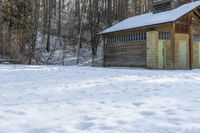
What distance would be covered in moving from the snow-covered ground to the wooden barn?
12.2 m

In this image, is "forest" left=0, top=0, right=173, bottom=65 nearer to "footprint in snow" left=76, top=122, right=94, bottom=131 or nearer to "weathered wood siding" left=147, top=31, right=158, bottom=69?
"weathered wood siding" left=147, top=31, right=158, bottom=69

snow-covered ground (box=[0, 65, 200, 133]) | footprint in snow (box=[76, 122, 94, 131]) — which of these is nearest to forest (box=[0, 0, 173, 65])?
snow-covered ground (box=[0, 65, 200, 133])

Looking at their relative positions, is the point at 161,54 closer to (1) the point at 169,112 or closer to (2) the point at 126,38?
(2) the point at 126,38

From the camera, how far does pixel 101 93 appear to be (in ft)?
25.8

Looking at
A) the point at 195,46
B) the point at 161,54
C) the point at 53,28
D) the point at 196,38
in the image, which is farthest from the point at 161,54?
the point at 53,28

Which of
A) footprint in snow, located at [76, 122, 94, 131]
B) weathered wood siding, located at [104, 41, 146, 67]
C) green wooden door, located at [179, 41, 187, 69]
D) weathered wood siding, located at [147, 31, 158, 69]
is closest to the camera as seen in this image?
footprint in snow, located at [76, 122, 94, 131]

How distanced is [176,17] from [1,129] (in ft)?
56.7

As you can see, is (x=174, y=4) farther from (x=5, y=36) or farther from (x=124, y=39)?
(x=5, y=36)

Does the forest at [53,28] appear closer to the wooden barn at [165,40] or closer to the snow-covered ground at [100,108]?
the wooden barn at [165,40]

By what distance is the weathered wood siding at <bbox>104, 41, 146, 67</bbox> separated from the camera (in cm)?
2214

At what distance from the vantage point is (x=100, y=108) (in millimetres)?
6023

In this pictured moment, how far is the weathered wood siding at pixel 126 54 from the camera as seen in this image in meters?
22.1

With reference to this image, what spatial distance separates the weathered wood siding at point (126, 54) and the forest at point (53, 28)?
6.43 m

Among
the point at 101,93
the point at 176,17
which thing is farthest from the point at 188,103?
the point at 176,17
